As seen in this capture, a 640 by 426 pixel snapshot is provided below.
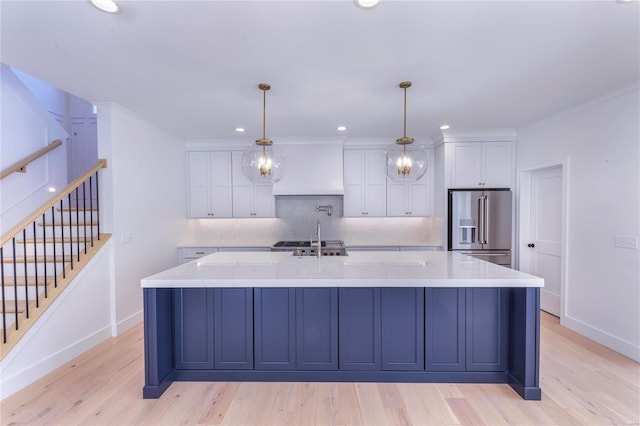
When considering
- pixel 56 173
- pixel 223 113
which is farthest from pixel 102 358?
pixel 223 113

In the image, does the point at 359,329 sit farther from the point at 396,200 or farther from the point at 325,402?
the point at 396,200

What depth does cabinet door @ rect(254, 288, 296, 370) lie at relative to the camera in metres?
2.30

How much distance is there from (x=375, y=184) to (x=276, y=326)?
10.3 feet

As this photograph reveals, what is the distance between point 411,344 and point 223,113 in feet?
10.5

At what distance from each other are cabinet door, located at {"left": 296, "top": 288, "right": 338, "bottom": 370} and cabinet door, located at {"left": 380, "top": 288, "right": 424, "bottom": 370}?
40 centimetres

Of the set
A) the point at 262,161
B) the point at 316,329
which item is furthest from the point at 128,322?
the point at 262,161

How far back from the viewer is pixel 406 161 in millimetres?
2510

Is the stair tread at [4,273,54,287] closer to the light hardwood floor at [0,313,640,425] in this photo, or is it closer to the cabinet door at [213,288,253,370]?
the light hardwood floor at [0,313,640,425]

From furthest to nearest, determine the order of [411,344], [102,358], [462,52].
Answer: [102,358] → [411,344] → [462,52]

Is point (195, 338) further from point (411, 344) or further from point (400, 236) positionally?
point (400, 236)

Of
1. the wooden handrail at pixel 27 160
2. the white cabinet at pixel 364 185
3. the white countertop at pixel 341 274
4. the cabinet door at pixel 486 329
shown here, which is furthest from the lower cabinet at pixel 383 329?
the wooden handrail at pixel 27 160

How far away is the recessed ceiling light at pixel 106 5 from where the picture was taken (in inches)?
62.5

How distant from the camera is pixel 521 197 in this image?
417 cm

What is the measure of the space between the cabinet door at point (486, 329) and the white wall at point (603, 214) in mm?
1529
